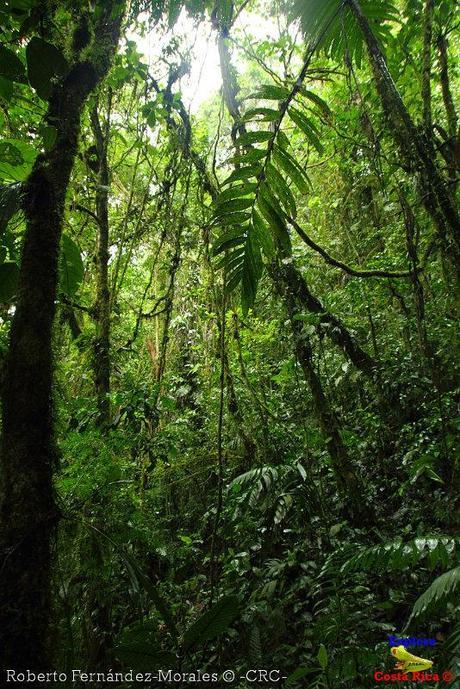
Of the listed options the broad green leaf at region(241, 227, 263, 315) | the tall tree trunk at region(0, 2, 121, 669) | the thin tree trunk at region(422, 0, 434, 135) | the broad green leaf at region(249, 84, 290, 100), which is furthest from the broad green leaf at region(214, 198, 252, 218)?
the thin tree trunk at region(422, 0, 434, 135)

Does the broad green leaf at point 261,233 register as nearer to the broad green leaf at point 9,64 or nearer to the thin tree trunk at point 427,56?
the broad green leaf at point 9,64

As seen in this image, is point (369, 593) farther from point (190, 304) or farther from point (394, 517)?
point (190, 304)

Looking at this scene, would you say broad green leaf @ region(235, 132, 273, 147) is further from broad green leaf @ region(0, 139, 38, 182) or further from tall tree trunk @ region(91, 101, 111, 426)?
tall tree trunk @ region(91, 101, 111, 426)

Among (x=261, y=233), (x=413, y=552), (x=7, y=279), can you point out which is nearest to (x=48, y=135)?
(x=7, y=279)

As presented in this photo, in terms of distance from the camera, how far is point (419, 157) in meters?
1.94

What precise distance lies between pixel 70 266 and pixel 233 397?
219 centimetres

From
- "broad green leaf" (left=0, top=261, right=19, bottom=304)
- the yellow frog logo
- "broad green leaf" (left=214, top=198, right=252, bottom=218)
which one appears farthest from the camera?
"broad green leaf" (left=214, top=198, right=252, bottom=218)

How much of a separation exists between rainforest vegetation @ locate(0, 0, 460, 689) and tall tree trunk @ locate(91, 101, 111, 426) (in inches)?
0.8

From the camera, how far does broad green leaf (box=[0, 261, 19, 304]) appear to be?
57.7 inches

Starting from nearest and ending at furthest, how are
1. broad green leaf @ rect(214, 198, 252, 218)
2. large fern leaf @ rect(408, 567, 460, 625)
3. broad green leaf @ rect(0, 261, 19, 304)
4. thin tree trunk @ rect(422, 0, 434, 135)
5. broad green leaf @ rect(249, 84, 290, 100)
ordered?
large fern leaf @ rect(408, 567, 460, 625) < broad green leaf @ rect(0, 261, 19, 304) < broad green leaf @ rect(249, 84, 290, 100) < broad green leaf @ rect(214, 198, 252, 218) < thin tree trunk @ rect(422, 0, 434, 135)

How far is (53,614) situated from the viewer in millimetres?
1081

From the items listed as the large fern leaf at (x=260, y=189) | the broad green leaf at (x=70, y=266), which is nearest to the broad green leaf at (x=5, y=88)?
the broad green leaf at (x=70, y=266)

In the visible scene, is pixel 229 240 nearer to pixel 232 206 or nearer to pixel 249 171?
pixel 232 206

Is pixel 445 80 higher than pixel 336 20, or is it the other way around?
pixel 445 80
